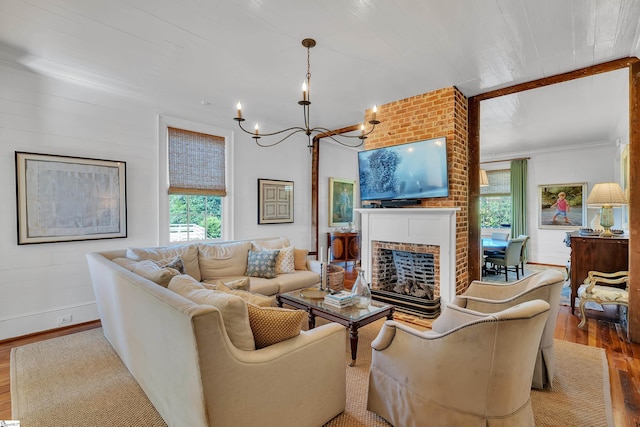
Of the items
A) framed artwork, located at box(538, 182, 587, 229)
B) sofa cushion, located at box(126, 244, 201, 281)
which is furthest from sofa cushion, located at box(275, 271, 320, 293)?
framed artwork, located at box(538, 182, 587, 229)

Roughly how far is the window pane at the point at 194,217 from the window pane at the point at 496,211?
248 inches

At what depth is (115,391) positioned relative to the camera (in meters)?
2.21

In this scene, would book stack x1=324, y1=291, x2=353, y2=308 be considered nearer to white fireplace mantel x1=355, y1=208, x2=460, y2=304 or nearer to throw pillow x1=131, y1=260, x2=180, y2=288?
throw pillow x1=131, y1=260, x2=180, y2=288

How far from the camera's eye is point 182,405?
59.6 inches

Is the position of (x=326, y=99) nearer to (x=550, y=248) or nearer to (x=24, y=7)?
(x=24, y=7)

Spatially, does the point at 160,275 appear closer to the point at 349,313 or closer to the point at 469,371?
the point at 349,313

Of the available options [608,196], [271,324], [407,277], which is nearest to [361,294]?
→ [271,324]

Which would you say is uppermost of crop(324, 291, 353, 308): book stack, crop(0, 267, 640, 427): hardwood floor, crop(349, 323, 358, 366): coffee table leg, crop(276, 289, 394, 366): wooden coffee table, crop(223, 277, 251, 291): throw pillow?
crop(223, 277, 251, 291): throw pillow

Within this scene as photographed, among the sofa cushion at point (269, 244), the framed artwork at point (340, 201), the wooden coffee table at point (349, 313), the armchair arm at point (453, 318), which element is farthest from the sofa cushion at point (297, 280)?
the framed artwork at point (340, 201)

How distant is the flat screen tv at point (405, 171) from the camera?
3760 mm

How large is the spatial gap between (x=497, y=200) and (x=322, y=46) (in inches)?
272

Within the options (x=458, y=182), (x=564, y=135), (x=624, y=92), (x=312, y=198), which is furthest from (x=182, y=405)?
(x=564, y=135)

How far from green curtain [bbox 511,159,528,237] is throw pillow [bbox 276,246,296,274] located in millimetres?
5897

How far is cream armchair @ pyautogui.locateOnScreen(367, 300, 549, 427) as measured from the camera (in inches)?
56.0
